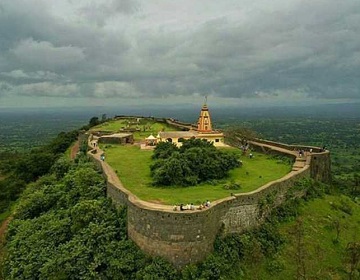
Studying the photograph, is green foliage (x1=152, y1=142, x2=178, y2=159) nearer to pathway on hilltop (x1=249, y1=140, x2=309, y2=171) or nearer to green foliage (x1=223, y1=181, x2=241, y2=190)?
green foliage (x1=223, y1=181, x2=241, y2=190)

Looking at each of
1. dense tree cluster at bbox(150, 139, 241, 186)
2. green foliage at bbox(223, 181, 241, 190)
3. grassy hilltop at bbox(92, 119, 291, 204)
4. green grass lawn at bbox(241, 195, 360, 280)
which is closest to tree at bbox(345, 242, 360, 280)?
green grass lawn at bbox(241, 195, 360, 280)

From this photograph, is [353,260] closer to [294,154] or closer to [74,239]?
[294,154]

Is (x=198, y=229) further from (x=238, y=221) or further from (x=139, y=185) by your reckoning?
(x=139, y=185)

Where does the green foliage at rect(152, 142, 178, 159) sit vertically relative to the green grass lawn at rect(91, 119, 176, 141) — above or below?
above

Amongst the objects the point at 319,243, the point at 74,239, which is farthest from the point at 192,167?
the point at 319,243

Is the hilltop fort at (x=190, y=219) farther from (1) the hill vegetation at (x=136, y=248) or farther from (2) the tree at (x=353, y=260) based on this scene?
(2) the tree at (x=353, y=260)
